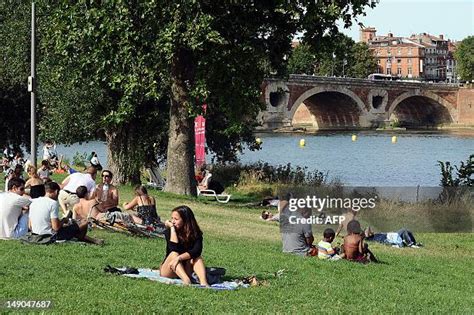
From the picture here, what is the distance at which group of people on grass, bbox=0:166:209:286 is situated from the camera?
382 inches

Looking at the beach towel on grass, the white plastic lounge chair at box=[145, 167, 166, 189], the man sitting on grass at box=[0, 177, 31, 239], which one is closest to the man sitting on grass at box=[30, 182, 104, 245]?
the man sitting on grass at box=[0, 177, 31, 239]

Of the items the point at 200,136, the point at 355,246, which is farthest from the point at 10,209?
the point at 200,136

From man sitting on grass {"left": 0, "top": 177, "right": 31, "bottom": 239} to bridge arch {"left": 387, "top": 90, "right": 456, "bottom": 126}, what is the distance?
3719 inches

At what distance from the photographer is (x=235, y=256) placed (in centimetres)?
1247

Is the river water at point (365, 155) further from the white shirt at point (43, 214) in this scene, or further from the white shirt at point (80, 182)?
the white shirt at point (43, 214)

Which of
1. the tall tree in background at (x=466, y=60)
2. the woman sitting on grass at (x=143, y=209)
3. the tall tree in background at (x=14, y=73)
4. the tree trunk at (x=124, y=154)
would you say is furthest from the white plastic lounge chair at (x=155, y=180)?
the tall tree in background at (x=466, y=60)

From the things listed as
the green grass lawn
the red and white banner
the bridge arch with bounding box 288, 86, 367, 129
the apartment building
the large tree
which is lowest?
the green grass lawn

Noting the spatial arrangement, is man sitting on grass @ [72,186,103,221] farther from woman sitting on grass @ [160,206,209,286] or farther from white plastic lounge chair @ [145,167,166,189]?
white plastic lounge chair @ [145,167,166,189]

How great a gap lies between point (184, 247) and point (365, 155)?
51742mm

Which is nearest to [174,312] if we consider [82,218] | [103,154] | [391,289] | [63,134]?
[391,289]

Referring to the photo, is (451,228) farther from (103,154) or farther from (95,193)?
(103,154)

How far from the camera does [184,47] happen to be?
22.3 m

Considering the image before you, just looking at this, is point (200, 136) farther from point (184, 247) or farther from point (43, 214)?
point (184, 247)

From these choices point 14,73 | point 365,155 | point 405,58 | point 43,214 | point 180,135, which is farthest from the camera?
point 405,58
